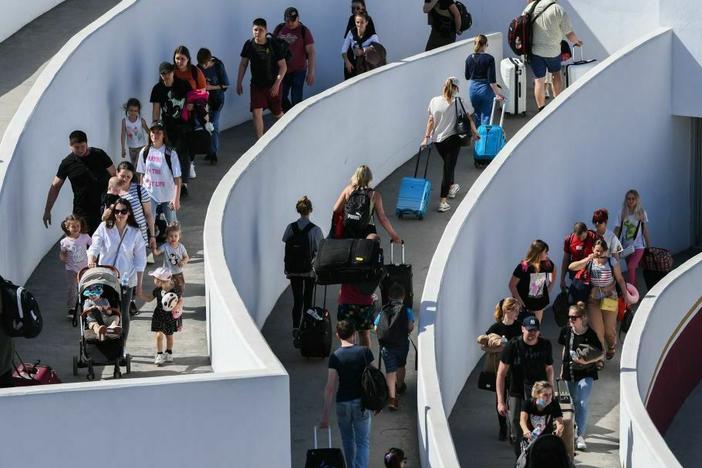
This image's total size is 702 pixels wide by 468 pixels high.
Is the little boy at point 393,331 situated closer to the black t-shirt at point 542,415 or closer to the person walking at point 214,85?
the black t-shirt at point 542,415

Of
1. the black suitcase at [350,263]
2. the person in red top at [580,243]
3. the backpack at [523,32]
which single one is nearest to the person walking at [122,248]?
the black suitcase at [350,263]

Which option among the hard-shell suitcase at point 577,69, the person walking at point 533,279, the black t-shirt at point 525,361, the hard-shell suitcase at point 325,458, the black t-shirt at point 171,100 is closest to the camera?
the hard-shell suitcase at point 325,458

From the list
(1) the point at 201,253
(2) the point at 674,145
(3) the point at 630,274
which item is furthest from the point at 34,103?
(2) the point at 674,145

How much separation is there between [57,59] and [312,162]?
3007 mm

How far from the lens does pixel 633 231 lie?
2280 cm

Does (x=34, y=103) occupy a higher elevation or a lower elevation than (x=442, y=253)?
higher

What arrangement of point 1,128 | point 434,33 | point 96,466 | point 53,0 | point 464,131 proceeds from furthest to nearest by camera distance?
point 434,33, point 53,0, point 464,131, point 1,128, point 96,466

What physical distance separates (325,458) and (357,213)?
12.3ft

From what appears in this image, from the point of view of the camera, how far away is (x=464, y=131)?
2175 centimetres

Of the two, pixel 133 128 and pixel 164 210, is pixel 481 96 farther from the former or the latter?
pixel 164 210

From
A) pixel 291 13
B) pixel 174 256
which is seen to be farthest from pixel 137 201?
pixel 291 13

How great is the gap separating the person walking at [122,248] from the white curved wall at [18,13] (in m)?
7.24

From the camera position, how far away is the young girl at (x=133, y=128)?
1995 centimetres

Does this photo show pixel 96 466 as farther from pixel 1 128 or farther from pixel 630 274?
pixel 630 274
